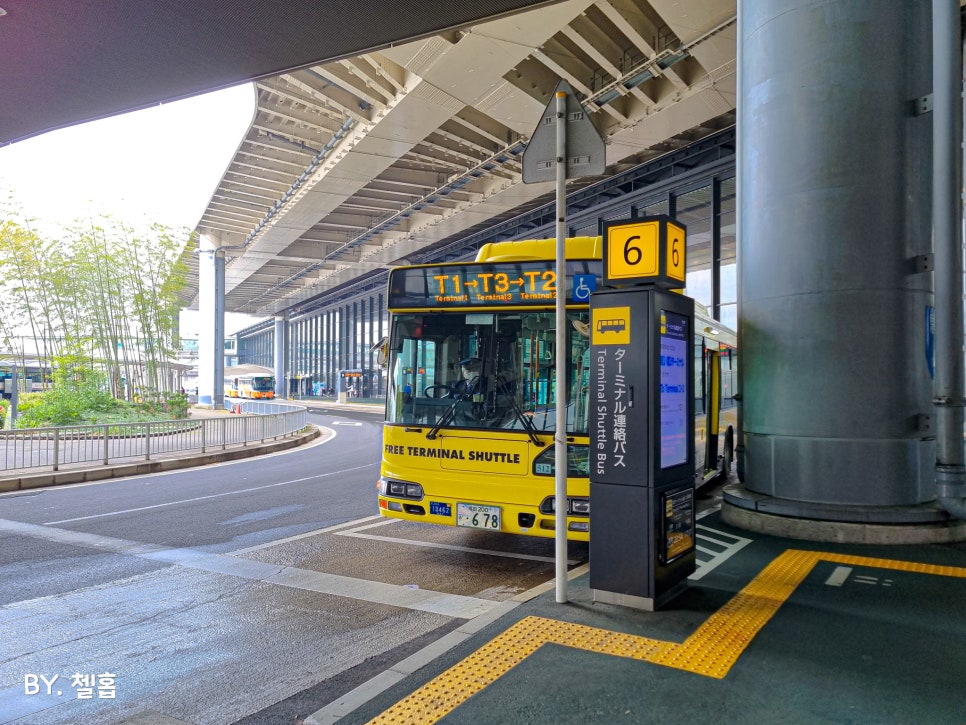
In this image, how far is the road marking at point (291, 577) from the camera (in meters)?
5.46

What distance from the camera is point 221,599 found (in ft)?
18.5

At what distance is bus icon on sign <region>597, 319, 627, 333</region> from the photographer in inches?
198

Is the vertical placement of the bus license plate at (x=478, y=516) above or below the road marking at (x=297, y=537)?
above

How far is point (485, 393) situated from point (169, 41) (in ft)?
13.0

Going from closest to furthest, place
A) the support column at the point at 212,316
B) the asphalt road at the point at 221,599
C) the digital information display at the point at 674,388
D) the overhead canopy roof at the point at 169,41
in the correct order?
the overhead canopy roof at the point at 169,41 < the asphalt road at the point at 221,599 < the digital information display at the point at 674,388 < the support column at the point at 212,316

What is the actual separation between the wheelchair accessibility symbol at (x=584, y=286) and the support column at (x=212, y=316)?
32.1 metres

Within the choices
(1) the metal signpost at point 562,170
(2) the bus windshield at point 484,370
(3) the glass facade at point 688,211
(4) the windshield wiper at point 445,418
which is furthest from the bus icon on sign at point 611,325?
(3) the glass facade at point 688,211

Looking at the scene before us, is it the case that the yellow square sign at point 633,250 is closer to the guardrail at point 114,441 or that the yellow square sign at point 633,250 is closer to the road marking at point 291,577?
the road marking at point 291,577

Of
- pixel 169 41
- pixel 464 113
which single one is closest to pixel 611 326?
pixel 169 41

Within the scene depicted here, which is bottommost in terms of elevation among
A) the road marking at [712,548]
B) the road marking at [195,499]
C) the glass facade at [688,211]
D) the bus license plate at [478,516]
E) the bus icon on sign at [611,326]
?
the road marking at [195,499]

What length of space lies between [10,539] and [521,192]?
20574 mm

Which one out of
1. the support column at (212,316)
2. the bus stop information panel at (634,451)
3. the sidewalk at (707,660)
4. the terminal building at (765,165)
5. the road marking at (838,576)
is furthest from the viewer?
the support column at (212,316)

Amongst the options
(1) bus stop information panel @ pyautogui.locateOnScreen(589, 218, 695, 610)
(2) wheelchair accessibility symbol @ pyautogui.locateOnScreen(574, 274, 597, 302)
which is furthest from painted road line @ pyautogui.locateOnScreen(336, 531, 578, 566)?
(2) wheelchair accessibility symbol @ pyautogui.locateOnScreen(574, 274, 597, 302)

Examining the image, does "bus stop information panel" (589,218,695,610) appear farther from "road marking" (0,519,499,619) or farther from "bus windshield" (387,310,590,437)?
"road marking" (0,519,499,619)
